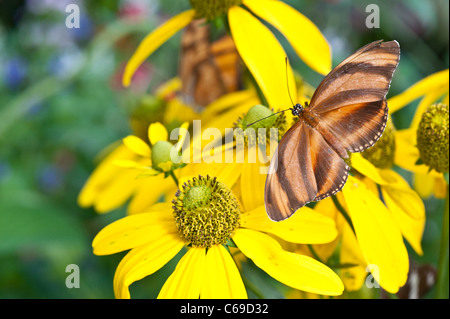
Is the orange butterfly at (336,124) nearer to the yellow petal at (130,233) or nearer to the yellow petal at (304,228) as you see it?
the yellow petal at (304,228)

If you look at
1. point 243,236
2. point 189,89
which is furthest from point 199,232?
point 189,89

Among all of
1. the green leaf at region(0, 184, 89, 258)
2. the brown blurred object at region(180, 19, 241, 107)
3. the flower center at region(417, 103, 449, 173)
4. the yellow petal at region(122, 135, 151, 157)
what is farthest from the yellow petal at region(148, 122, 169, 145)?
the green leaf at region(0, 184, 89, 258)

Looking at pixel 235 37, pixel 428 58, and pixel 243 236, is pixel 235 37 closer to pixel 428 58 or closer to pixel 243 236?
pixel 243 236

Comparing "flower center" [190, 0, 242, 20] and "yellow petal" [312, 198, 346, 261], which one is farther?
"flower center" [190, 0, 242, 20]

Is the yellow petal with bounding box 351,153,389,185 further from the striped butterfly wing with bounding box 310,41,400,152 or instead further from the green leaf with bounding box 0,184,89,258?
the green leaf with bounding box 0,184,89,258

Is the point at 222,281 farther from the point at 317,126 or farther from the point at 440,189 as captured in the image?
the point at 440,189

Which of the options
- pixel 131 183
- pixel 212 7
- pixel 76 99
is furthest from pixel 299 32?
pixel 76 99
